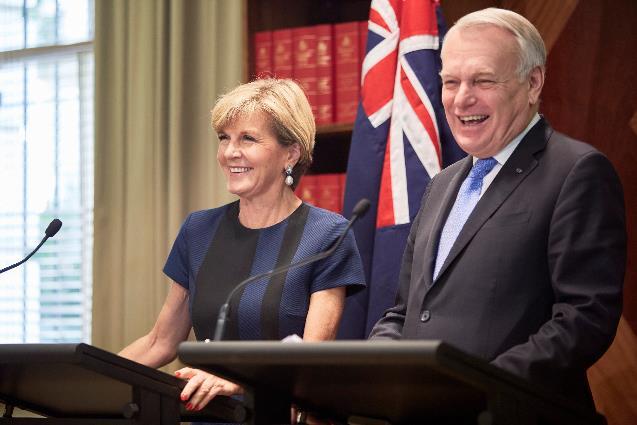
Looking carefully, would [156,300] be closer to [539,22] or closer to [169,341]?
[169,341]

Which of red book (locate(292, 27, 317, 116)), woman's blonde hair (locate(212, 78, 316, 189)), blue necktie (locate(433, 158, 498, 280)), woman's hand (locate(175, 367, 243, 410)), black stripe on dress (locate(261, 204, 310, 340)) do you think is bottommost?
woman's hand (locate(175, 367, 243, 410))

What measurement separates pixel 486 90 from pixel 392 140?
1.23m

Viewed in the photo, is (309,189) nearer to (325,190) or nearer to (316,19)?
(325,190)

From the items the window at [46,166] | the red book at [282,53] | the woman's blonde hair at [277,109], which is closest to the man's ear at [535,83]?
the woman's blonde hair at [277,109]

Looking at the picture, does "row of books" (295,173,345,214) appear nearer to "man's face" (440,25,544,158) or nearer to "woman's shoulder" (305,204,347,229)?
"woman's shoulder" (305,204,347,229)

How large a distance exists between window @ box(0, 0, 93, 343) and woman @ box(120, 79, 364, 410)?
192 cm

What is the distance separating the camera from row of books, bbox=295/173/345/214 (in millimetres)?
3498

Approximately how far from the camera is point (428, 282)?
1.97m

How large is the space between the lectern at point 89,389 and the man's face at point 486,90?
764 mm

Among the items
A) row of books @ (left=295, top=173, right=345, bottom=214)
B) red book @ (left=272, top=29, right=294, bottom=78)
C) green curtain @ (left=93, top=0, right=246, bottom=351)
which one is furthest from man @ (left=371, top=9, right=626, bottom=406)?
green curtain @ (left=93, top=0, right=246, bottom=351)

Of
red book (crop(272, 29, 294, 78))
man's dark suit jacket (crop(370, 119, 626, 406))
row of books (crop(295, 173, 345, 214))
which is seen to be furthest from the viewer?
red book (crop(272, 29, 294, 78))

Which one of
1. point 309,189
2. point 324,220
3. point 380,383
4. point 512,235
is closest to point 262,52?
point 309,189

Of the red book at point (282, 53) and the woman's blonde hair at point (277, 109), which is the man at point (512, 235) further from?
the red book at point (282, 53)

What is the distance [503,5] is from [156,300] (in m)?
1.86
